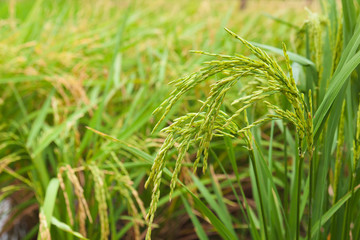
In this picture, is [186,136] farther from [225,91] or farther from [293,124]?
[293,124]

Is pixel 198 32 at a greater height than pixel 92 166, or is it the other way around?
pixel 198 32

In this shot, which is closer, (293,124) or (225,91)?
(225,91)

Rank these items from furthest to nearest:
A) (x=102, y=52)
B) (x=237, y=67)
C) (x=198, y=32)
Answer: (x=198, y=32)
(x=102, y=52)
(x=237, y=67)

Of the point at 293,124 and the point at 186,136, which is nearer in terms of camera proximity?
the point at 186,136

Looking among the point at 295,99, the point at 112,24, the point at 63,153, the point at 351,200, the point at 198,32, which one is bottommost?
the point at 351,200

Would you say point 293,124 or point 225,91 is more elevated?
point 225,91

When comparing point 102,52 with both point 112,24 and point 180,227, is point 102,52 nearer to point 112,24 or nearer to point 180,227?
point 112,24

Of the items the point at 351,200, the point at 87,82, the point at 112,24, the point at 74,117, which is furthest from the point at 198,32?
the point at 351,200

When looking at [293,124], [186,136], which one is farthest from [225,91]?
[293,124]
